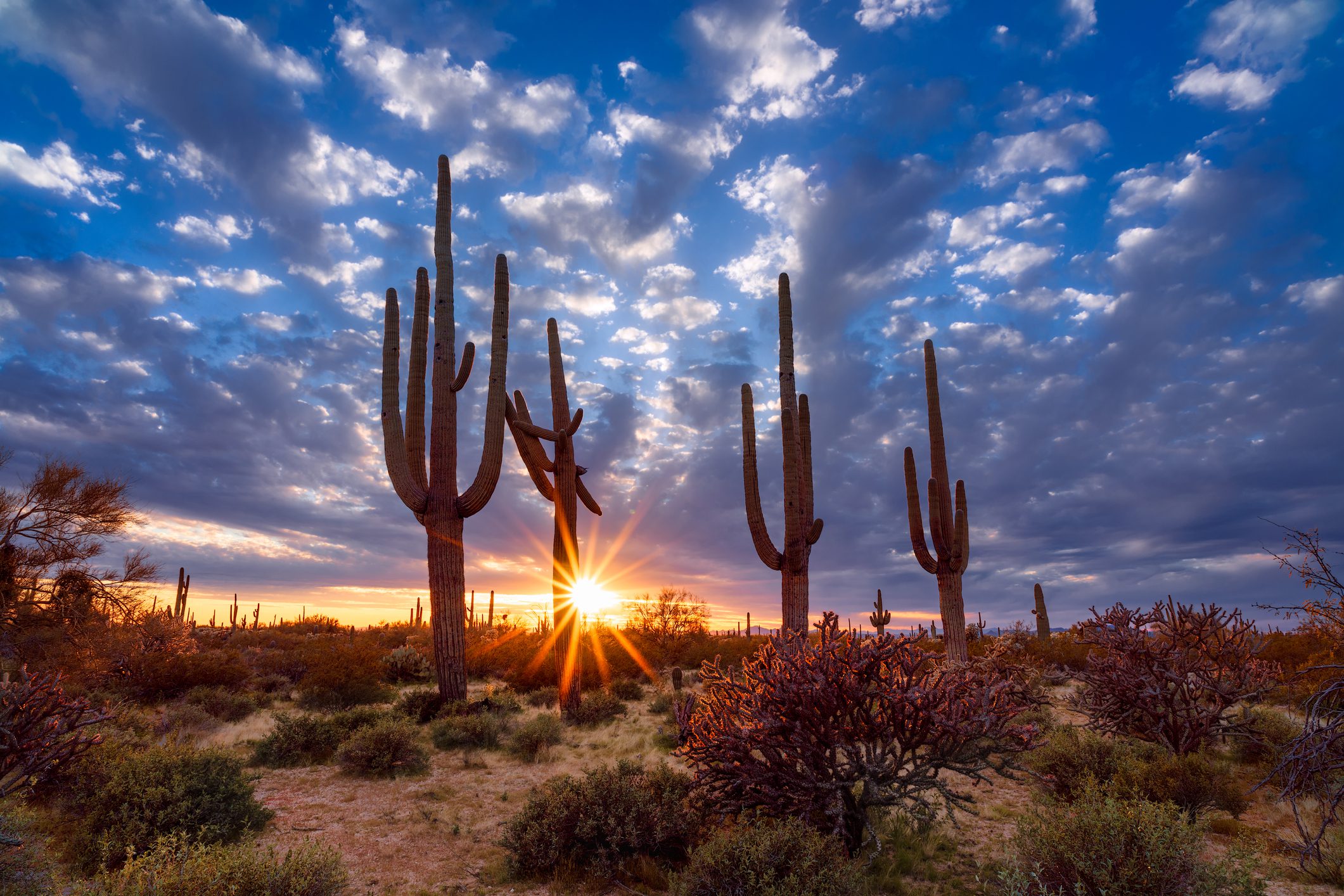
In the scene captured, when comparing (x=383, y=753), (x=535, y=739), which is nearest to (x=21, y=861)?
(x=383, y=753)

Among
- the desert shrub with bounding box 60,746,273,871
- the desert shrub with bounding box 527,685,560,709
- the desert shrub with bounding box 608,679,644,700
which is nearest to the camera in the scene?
the desert shrub with bounding box 60,746,273,871

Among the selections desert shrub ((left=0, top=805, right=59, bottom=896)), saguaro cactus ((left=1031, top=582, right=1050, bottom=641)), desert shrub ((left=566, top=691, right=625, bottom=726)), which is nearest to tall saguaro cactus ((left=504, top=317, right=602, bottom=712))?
desert shrub ((left=566, top=691, right=625, bottom=726))

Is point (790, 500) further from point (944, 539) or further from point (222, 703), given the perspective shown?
point (222, 703)

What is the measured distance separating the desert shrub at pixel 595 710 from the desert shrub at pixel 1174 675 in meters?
9.48

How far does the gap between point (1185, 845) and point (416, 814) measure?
8.27m

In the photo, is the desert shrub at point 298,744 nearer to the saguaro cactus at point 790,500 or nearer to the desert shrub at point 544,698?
the desert shrub at point 544,698

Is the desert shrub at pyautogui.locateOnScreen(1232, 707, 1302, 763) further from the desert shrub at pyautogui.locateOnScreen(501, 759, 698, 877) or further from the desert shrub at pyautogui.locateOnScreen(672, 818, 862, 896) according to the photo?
the desert shrub at pyautogui.locateOnScreen(501, 759, 698, 877)

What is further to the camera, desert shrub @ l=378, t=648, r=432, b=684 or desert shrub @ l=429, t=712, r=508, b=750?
desert shrub @ l=378, t=648, r=432, b=684

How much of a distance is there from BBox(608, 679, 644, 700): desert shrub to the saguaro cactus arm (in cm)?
683

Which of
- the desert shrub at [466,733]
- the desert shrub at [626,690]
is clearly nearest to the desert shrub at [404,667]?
the desert shrub at [626,690]

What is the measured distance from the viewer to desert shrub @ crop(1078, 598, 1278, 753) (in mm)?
8734

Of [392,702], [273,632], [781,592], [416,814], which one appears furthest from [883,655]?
[273,632]

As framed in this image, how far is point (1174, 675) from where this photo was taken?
8836 millimetres

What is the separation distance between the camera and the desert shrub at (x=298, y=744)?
10.9m
